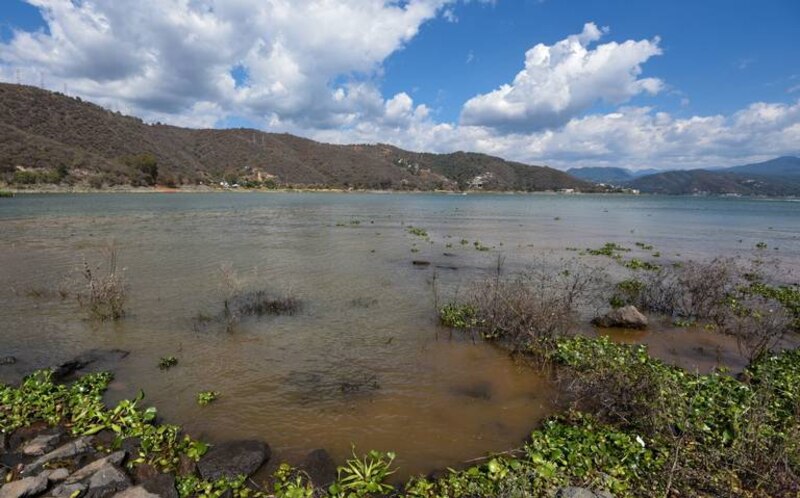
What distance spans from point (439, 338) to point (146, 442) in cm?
769

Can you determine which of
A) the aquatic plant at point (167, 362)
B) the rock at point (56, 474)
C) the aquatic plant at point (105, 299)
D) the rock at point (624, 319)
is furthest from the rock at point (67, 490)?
the rock at point (624, 319)

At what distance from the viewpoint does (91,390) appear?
8.62 meters

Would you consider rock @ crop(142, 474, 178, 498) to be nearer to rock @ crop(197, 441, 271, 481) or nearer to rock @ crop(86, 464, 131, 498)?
rock @ crop(86, 464, 131, 498)

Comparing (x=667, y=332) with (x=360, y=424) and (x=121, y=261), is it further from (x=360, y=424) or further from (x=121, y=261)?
(x=121, y=261)

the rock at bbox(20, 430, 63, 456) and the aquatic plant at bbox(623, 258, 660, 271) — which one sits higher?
the aquatic plant at bbox(623, 258, 660, 271)

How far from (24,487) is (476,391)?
7.75 m

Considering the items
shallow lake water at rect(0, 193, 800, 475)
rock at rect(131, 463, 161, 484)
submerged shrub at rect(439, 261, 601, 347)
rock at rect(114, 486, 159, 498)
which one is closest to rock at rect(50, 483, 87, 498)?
rock at rect(114, 486, 159, 498)

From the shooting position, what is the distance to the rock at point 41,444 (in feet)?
21.3

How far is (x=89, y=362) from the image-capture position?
33.4ft

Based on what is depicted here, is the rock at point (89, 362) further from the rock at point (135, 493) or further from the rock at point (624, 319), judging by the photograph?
the rock at point (624, 319)

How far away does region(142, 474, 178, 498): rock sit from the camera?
572 cm

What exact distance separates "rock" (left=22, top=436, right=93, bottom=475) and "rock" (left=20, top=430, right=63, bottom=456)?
0.22 m

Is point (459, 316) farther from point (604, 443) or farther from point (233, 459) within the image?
point (233, 459)

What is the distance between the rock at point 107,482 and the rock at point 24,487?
0.56 meters
